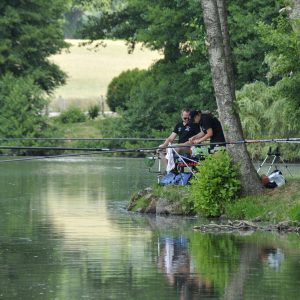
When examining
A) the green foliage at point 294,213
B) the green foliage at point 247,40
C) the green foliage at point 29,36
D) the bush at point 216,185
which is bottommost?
the green foliage at point 294,213

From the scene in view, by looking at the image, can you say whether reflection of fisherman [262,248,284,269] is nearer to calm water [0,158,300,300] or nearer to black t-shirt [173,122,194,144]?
calm water [0,158,300,300]

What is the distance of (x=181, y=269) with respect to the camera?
1645cm

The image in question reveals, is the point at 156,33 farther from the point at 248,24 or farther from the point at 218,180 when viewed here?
the point at 218,180

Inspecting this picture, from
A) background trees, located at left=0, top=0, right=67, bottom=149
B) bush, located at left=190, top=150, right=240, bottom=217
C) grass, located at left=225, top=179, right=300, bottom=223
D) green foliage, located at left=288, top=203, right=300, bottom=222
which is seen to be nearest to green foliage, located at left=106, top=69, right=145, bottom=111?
background trees, located at left=0, top=0, right=67, bottom=149

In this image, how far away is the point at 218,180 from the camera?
76.5 ft

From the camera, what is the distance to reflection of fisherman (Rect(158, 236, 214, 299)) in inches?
574

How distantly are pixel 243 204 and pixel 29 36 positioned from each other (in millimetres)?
43925

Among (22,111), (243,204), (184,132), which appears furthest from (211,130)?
(22,111)

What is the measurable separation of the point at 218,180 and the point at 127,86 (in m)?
50.4

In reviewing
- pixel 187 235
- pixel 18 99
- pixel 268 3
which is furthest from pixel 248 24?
pixel 187 235

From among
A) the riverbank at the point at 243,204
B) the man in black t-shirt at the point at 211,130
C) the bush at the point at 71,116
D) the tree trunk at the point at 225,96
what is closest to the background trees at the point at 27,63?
the bush at the point at 71,116

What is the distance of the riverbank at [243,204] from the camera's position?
72.5 ft

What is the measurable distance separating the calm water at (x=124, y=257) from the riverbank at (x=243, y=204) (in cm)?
57

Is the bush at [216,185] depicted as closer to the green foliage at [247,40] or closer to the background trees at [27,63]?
the green foliage at [247,40]
